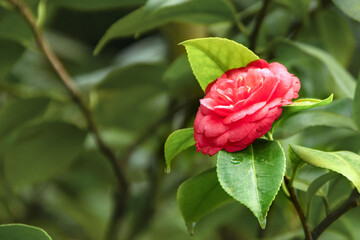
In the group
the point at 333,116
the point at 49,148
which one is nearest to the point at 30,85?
the point at 49,148

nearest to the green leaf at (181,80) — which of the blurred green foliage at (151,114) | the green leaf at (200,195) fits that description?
the blurred green foliage at (151,114)

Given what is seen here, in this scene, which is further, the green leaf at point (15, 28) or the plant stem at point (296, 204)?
the green leaf at point (15, 28)

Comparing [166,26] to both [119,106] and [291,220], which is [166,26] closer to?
[119,106]

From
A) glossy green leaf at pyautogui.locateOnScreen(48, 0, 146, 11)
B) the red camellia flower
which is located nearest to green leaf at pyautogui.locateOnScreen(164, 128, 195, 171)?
the red camellia flower

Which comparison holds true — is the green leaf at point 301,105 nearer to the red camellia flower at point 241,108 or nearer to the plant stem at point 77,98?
the red camellia flower at point 241,108

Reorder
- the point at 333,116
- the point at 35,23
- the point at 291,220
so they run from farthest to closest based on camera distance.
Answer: the point at 291,220
the point at 35,23
the point at 333,116
